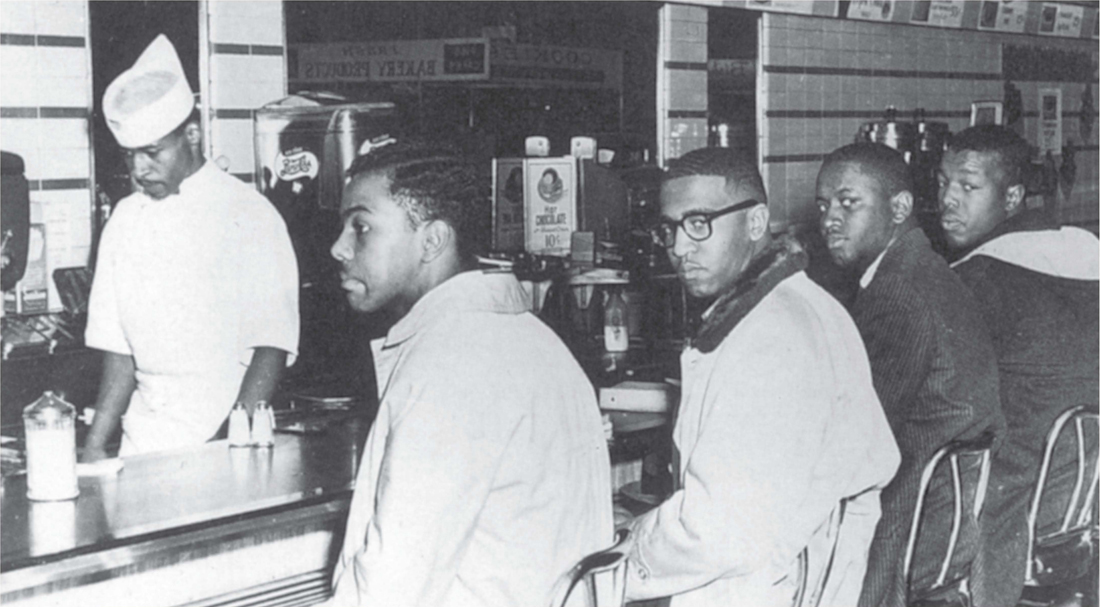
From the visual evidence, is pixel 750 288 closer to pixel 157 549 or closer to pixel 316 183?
pixel 157 549

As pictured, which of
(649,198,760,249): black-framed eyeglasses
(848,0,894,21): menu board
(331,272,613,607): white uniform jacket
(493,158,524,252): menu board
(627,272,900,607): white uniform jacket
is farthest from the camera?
(848,0,894,21): menu board

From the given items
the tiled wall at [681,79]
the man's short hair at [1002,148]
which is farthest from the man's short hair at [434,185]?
the tiled wall at [681,79]

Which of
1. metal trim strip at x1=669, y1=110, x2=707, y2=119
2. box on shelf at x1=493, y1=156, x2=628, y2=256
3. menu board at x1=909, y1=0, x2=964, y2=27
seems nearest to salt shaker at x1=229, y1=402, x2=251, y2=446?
box on shelf at x1=493, y1=156, x2=628, y2=256

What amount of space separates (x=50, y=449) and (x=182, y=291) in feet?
3.34

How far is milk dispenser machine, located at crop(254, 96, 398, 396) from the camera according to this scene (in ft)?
14.6

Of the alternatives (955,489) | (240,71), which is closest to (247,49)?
(240,71)

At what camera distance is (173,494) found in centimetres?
267

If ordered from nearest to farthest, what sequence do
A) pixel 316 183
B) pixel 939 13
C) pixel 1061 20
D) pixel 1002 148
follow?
pixel 1002 148 < pixel 316 183 < pixel 939 13 < pixel 1061 20

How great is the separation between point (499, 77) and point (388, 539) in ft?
22.0

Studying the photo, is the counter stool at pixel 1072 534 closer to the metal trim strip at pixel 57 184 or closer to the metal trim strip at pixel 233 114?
the metal trim strip at pixel 233 114

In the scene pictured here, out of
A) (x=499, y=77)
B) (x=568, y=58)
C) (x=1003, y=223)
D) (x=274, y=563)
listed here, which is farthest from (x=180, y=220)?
(x=568, y=58)

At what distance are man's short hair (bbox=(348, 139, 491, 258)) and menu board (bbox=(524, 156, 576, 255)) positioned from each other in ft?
9.97

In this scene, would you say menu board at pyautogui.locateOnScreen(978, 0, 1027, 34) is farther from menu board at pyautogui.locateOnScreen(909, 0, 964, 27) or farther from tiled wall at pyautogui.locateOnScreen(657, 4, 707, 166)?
tiled wall at pyautogui.locateOnScreen(657, 4, 707, 166)

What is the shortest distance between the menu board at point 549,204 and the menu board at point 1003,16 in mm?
3751
